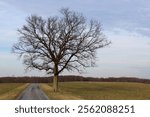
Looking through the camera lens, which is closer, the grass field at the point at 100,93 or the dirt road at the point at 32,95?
the dirt road at the point at 32,95

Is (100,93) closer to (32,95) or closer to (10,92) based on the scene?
(32,95)

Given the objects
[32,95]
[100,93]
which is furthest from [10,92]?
[100,93]

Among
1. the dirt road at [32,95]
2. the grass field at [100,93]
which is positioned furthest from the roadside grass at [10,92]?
the grass field at [100,93]

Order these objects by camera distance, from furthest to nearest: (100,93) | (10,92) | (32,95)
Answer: (10,92) < (100,93) < (32,95)

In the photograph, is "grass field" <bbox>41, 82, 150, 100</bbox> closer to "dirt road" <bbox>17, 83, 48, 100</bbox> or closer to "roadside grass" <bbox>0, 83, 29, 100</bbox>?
"dirt road" <bbox>17, 83, 48, 100</bbox>

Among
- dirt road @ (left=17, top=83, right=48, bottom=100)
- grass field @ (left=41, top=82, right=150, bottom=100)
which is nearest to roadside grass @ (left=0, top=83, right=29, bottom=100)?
dirt road @ (left=17, top=83, right=48, bottom=100)

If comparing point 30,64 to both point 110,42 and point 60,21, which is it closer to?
point 60,21

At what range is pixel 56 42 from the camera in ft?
192

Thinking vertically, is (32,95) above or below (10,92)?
above

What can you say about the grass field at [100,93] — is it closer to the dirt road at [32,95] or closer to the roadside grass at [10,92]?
the dirt road at [32,95]

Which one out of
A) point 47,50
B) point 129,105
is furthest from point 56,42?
point 129,105

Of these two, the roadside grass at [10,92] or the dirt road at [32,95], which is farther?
the roadside grass at [10,92]

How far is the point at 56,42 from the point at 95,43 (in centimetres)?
615

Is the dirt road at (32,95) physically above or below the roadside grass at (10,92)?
above
